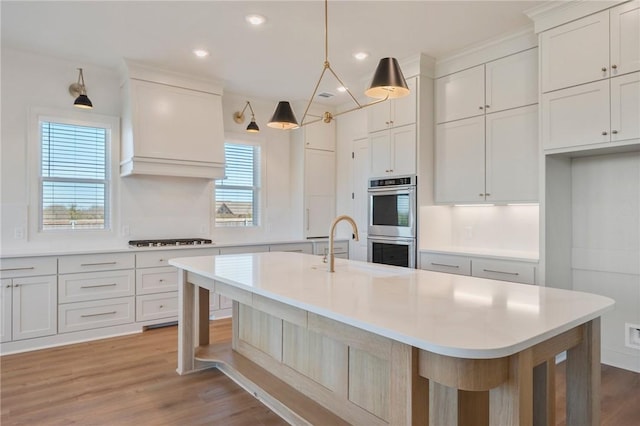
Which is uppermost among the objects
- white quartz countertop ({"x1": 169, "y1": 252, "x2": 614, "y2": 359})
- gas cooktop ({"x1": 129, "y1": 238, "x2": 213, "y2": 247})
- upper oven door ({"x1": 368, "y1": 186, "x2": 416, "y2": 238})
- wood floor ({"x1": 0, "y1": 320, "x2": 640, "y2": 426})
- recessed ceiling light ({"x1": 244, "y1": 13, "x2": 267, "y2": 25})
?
recessed ceiling light ({"x1": 244, "y1": 13, "x2": 267, "y2": 25})

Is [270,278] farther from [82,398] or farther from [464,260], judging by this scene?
[464,260]

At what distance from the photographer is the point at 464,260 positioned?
3.61 meters

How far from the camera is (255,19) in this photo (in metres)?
3.17

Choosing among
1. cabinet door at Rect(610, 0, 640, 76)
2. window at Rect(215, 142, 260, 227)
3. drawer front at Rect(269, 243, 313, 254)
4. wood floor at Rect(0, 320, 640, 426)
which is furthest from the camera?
window at Rect(215, 142, 260, 227)

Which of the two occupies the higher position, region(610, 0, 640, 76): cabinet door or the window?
region(610, 0, 640, 76): cabinet door

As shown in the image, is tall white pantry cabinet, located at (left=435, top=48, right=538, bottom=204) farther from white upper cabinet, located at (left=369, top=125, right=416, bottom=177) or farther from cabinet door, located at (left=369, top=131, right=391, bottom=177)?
cabinet door, located at (left=369, top=131, right=391, bottom=177)

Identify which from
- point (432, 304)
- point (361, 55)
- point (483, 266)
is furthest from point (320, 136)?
point (432, 304)

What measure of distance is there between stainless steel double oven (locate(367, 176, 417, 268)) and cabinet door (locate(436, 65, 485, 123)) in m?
0.76

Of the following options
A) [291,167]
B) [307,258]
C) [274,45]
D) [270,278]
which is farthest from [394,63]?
[291,167]

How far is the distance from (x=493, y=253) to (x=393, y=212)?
1.13m

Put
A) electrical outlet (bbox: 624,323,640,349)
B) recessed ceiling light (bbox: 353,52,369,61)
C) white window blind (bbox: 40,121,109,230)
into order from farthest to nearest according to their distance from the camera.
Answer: white window blind (bbox: 40,121,109,230) < recessed ceiling light (bbox: 353,52,369,61) < electrical outlet (bbox: 624,323,640,349)

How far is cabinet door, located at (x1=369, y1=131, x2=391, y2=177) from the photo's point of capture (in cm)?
439

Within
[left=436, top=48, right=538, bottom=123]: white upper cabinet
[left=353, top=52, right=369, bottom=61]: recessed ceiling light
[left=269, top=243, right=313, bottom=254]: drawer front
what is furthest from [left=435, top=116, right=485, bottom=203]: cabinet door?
[left=269, top=243, right=313, bottom=254]: drawer front

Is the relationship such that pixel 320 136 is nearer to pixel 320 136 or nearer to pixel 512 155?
pixel 320 136
